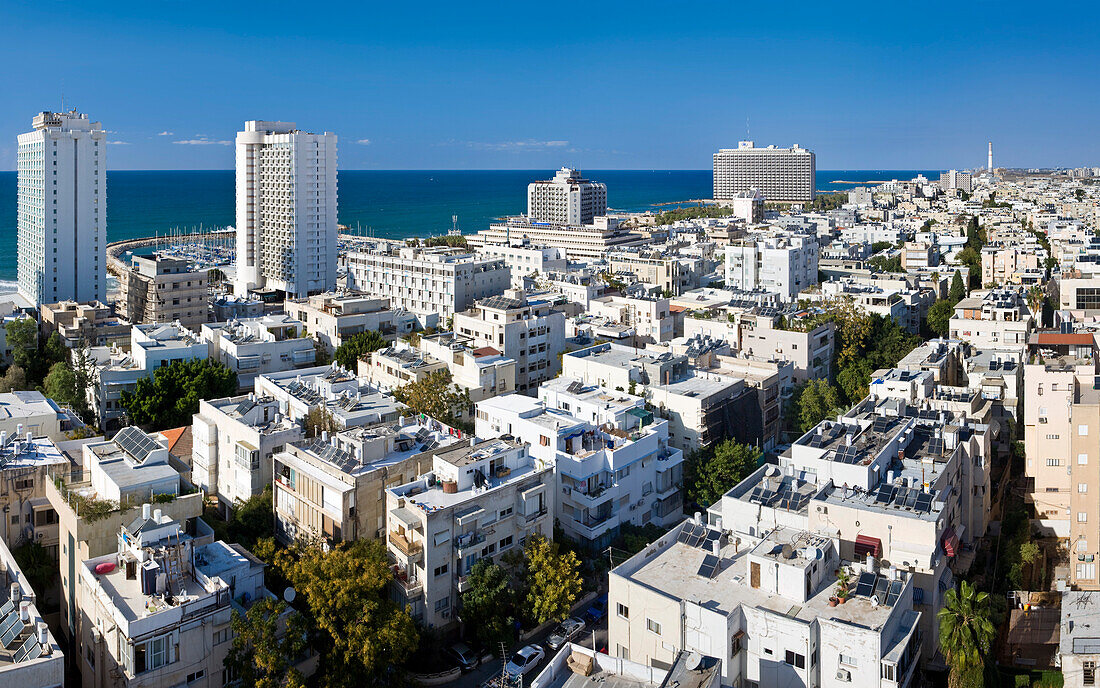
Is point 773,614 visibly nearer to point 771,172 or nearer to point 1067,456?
point 1067,456

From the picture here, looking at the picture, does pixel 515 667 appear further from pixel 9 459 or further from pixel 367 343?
pixel 367 343

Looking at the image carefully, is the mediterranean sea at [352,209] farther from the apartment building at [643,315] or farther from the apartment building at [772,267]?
the apartment building at [772,267]

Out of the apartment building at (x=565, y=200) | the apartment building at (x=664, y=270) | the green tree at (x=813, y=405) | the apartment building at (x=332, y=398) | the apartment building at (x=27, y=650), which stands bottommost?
the apartment building at (x=27, y=650)

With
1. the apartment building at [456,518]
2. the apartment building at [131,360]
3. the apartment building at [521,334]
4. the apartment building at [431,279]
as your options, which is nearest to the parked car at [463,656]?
the apartment building at [456,518]

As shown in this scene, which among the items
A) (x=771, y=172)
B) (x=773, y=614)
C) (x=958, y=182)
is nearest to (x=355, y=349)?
(x=773, y=614)

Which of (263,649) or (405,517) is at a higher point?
(405,517)

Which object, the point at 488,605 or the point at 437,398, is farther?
the point at 437,398
